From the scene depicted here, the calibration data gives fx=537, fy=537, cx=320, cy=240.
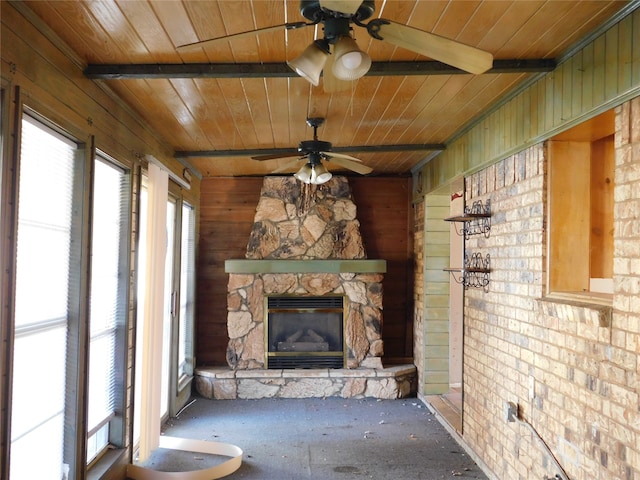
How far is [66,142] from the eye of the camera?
2.63 m

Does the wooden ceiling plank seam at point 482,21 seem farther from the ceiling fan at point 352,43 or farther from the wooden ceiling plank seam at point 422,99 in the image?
the wooden ceiling plank seam at point 422,99

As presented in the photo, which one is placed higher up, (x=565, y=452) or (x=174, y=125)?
(x=174, y=125)

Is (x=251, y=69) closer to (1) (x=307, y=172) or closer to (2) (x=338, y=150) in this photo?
(1) (x=307, y=172)

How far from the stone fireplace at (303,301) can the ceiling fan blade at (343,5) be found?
14.1 ft

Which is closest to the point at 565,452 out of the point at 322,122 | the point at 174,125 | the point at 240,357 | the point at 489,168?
the point at 489,168

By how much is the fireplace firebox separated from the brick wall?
6.52ft

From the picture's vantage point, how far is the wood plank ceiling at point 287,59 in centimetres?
213

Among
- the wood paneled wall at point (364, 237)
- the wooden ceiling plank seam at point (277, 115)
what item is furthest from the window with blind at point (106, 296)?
the wood paneled wall at point (364, 237)

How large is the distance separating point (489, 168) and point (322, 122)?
47.0 inches

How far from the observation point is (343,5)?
150 centimetres

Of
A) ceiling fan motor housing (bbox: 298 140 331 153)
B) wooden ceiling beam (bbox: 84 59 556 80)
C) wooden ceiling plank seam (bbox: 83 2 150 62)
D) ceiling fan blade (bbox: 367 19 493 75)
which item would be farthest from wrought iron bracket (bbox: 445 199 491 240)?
wooden ceiling plank seam (bbox: 83 2 150 62)

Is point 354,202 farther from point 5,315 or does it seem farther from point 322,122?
point 5,315

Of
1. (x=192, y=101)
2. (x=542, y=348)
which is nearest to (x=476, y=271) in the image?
(x=542, y=348)

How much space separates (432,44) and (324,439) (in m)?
3.50
